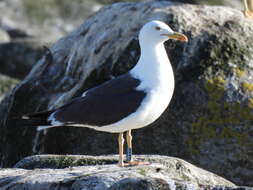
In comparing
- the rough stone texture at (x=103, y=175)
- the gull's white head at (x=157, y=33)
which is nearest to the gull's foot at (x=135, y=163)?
the rough stone texture at (x=103, y=175)

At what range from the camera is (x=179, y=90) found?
9.75 m

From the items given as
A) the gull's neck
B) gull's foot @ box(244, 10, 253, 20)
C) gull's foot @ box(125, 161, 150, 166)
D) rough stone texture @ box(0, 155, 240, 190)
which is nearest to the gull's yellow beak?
the gull's neck

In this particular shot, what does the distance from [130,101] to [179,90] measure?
4.38 feet

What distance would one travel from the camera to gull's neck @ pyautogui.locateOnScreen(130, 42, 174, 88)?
8.53 m

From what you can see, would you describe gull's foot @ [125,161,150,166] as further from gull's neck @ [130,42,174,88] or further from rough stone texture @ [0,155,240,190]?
gull's neck @ [130,42,174,88]

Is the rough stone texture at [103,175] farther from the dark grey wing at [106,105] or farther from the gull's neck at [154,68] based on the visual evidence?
the gull's neck at [154,68]

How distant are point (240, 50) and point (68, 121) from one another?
2657 millimetres

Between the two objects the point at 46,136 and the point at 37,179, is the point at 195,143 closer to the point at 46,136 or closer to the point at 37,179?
the point at 46,136

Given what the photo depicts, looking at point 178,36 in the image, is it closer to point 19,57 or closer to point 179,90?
point 179,90

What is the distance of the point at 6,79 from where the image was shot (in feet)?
55.4

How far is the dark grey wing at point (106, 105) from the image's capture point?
859 cm

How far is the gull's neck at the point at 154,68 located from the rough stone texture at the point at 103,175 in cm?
90

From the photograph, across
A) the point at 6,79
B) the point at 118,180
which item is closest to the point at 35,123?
the point at 118,180

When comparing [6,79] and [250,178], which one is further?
[6,79]
